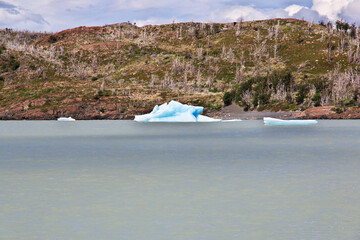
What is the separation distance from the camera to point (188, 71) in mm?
153625

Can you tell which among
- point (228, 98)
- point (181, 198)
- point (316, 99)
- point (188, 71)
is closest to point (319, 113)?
point (316, 99)

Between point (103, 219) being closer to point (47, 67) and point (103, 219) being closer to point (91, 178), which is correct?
point (91, 178)

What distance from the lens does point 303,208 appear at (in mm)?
13055

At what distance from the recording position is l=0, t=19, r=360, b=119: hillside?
11606 centimetres

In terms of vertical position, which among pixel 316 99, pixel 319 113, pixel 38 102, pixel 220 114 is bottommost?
pixel 220 114

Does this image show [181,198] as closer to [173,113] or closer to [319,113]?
[173,113]

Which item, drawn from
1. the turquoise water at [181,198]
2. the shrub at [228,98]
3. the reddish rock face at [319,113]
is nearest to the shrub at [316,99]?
the reddish rock face at [319,113]

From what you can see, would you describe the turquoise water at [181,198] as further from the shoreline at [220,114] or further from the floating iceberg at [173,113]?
the shoreline at [220,114]

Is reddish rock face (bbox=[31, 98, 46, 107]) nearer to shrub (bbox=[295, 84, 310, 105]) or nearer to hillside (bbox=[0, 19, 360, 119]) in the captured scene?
hillside (bbox=[0, 19, 360, 119])

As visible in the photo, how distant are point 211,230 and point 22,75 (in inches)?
6156

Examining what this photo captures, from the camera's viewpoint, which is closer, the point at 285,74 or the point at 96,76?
the point at 285,74

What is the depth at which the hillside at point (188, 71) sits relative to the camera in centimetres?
11606

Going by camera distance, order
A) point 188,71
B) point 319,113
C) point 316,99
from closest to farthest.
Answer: point 319,113, point 316,99, point 188,71

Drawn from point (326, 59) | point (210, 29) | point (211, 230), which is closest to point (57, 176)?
point (211, 230)
